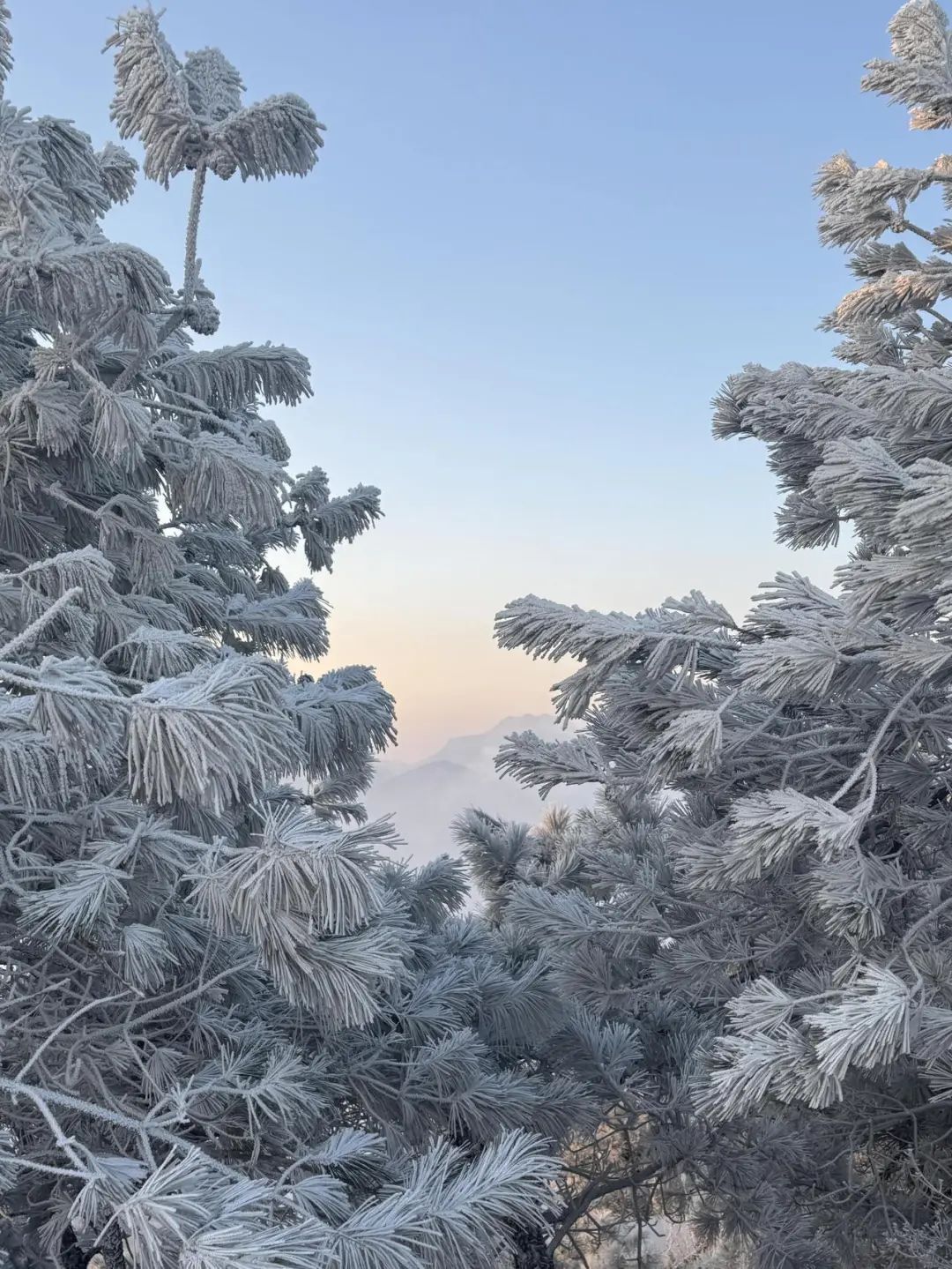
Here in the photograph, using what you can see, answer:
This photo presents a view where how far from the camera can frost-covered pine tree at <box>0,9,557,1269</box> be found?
7.61 feet

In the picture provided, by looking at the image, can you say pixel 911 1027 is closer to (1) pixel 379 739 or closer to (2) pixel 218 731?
(2) pixel 218 731

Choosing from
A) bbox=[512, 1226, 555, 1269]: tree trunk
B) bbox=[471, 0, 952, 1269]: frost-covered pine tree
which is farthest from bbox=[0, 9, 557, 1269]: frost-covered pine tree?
bbox=[512, 1226, 555, 1269]: tree trunk

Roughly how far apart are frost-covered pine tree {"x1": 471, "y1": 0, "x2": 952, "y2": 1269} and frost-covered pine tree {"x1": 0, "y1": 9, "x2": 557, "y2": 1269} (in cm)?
91

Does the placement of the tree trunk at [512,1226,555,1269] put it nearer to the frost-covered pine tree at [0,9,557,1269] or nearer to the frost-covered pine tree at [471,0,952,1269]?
the frost-covered pine tree at [471,0,952,1269]

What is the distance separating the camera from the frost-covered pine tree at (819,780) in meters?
3.01

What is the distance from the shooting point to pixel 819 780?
13.5 ft

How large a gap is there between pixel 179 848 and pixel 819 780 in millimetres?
2483

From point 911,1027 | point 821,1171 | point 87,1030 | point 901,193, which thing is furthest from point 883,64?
point 821,1171

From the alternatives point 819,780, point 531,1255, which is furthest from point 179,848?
point 531,1255

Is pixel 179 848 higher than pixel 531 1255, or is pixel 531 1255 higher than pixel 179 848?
pixel 179 848

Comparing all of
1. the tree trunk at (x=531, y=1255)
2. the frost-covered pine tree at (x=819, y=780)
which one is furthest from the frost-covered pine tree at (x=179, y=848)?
the tree trunk at (x=531, y=1255)

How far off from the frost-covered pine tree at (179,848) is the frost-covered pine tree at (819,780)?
0.91m

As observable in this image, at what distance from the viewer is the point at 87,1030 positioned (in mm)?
3365

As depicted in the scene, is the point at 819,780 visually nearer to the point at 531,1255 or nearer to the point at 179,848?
the point at 179,848
